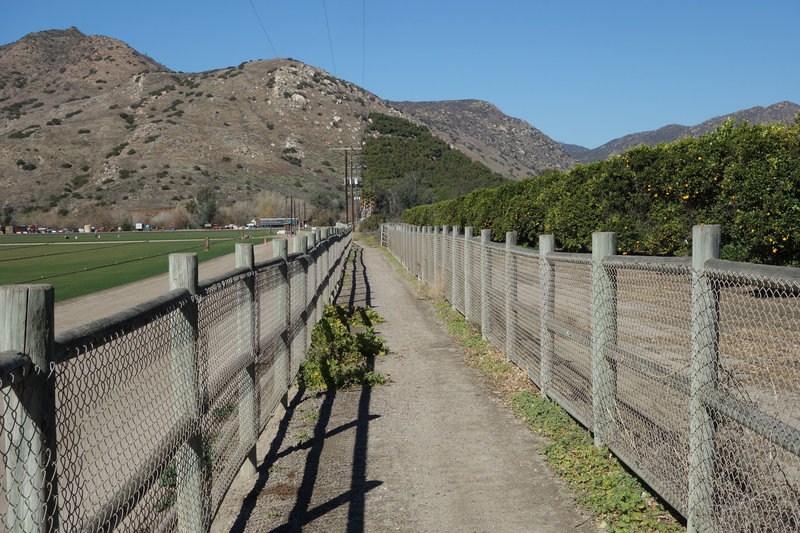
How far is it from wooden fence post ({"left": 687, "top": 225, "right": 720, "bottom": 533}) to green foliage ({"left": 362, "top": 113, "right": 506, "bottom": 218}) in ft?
224

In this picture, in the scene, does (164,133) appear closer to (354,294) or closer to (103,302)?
(103,302)

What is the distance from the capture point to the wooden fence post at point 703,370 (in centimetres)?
374

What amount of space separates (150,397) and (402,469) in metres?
2.04

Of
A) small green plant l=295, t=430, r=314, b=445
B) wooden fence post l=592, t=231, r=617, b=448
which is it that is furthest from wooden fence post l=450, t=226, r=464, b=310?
wooden fence post l=592, t=231, r=617, b=448

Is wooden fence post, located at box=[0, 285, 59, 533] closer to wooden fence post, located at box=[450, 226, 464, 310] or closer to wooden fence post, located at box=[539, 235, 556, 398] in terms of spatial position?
wooden fence post, located at box=[539, 235, 556, 398]

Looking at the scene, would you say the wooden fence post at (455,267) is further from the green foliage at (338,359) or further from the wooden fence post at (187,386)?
the wooden fence post at (187,386)

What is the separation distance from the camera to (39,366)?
2082mm

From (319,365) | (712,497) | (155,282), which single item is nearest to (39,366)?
(712,497)

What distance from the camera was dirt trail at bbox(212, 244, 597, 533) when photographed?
4.68m

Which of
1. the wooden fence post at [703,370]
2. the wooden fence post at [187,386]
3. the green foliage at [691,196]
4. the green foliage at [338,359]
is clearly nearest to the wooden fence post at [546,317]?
the green foliage at [338,359]

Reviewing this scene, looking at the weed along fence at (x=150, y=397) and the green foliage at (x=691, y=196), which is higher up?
the green foliage at (x=691, y=196)

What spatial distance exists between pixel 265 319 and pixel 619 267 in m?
3.89

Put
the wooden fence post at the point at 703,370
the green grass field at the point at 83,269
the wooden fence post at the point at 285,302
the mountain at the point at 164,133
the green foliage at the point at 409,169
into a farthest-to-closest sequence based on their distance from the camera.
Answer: the mountain at the point at 164,133 < the green foliage at the point at 409,169 < the green grass field at the point at 83,269 < the wooden fence post at the point at 285,302 < the wooden fence post at the point at 703,370

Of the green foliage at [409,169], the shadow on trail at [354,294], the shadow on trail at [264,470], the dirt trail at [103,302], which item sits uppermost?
the green foliage at [409,169]
